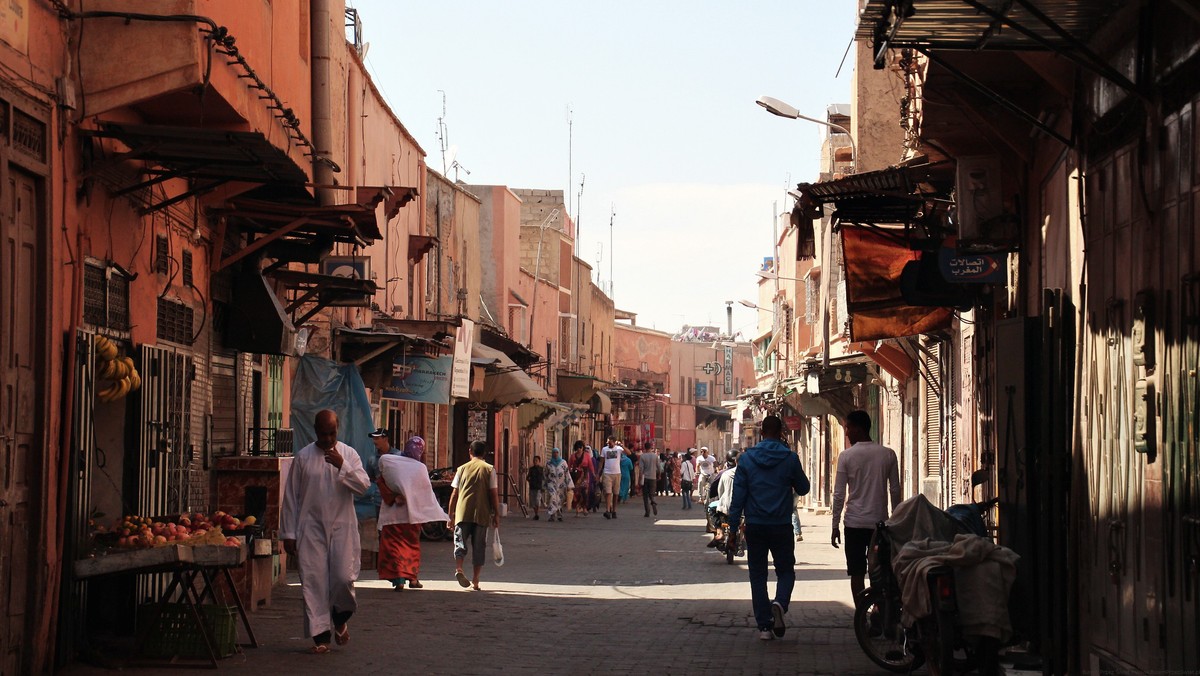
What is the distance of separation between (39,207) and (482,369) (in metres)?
22.3

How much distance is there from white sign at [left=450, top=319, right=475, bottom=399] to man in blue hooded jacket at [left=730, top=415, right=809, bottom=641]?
44.1 feet

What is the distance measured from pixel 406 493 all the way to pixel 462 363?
11351mm

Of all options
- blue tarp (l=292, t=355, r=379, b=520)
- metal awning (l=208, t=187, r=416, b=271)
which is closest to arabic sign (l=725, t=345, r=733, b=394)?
blue tarp (l=292, t=355, r=379, b=520)

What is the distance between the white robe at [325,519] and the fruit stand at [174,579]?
0.70 meters

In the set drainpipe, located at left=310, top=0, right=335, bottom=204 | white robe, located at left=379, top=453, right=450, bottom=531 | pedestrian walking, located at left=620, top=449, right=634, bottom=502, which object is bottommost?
pedestrian walking, located at left=620, top=449, right=634, bottom=502

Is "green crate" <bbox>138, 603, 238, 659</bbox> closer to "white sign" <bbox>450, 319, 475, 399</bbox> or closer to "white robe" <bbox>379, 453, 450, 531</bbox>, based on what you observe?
"white robe" <bbox>379, 453, 450, 531</bbox>

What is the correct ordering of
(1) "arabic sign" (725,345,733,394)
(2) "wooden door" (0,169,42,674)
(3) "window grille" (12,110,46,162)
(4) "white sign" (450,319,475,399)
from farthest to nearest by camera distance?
(1) "arabic sign" (725,345,733,394) → (4) "white sign" (450,319,475,399) → (3) "window grille" (12,110,46,162) → (2) "wooden door" (0,169,42,674)

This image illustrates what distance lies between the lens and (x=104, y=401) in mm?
11812

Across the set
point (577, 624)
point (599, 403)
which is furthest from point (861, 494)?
point (599, 403)

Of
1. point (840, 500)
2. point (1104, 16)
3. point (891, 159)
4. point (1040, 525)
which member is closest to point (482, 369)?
point (891, 159)

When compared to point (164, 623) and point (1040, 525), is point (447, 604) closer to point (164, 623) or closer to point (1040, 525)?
point (164, 623)

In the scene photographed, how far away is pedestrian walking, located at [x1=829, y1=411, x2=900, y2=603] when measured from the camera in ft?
42.1

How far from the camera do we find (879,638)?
1117 centimetres

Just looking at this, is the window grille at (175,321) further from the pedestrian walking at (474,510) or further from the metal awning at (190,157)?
the pedestrian walking at (474,510)
